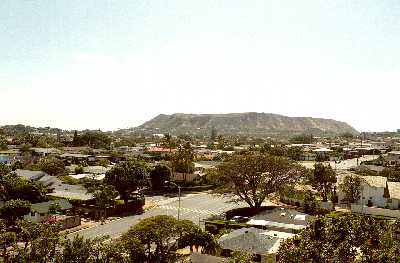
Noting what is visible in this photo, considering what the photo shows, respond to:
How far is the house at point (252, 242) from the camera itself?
4145cm

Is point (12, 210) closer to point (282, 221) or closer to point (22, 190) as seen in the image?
point (22, 190)

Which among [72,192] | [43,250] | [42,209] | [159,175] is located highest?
[43,250]

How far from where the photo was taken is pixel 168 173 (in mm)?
89062

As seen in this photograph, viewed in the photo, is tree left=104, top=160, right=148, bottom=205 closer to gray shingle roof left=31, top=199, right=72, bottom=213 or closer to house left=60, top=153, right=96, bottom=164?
gray shingle roof left=31, top=199, right=72, bottom=213

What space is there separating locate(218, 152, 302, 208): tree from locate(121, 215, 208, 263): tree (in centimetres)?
2531

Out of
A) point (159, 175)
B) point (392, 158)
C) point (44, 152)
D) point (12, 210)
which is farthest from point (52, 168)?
point (392, 158)

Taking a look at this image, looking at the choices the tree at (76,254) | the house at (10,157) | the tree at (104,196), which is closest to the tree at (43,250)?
the tree at (76,254)

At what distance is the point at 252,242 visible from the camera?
43062 millimetres

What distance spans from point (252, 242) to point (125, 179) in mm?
33520

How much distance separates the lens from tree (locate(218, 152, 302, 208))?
2650 inches

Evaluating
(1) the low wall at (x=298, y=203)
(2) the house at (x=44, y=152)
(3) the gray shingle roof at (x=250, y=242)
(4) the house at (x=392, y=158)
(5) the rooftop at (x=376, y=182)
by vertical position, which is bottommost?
(1) the low wall at (x=298, y=203)

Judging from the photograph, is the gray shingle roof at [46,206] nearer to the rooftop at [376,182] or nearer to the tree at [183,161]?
the tree at [183,161]

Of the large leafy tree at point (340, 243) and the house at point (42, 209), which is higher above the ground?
the large leafy tree at point (340, 243)

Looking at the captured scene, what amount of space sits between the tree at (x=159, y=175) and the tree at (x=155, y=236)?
147 ft
